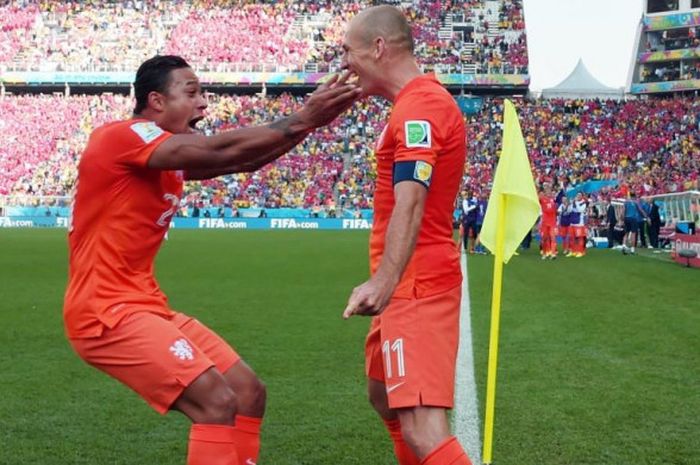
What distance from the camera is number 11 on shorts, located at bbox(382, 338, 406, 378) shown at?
12.4 ft

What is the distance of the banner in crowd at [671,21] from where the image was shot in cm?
6425

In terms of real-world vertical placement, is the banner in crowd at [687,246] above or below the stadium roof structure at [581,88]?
below

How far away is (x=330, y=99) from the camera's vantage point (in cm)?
418

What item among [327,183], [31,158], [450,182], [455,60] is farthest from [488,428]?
[455,60]

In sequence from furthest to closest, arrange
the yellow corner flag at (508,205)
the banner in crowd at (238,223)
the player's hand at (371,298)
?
1. the banner in crowd at (238,223)
2. the yellow corner flag at (508,205)
3. the player's hand at (371,298)

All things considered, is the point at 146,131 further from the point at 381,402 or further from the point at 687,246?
the point at 687,246

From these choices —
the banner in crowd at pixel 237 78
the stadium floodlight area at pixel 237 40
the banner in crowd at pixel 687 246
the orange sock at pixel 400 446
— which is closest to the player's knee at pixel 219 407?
the orange sock at pixel 400 446

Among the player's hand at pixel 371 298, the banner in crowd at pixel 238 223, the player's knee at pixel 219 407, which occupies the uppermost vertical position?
the banner in crowd at pixel 238 223

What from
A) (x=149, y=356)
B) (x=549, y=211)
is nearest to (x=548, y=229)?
(x=549, y=211)

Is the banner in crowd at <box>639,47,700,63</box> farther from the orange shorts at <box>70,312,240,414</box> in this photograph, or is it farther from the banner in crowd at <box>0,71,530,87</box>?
the orange shorts at <box>70,312,240,414</box>

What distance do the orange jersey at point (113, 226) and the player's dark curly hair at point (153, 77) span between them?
0.24m

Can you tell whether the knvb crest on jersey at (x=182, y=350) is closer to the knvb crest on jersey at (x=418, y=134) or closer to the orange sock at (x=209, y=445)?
the orange sock at (x=209, y=445)

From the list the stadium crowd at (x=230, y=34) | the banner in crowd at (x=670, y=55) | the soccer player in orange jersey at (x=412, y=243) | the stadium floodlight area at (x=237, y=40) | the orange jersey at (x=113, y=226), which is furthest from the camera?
the banner in crowd at (x=670, y=55)

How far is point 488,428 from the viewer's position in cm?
518
